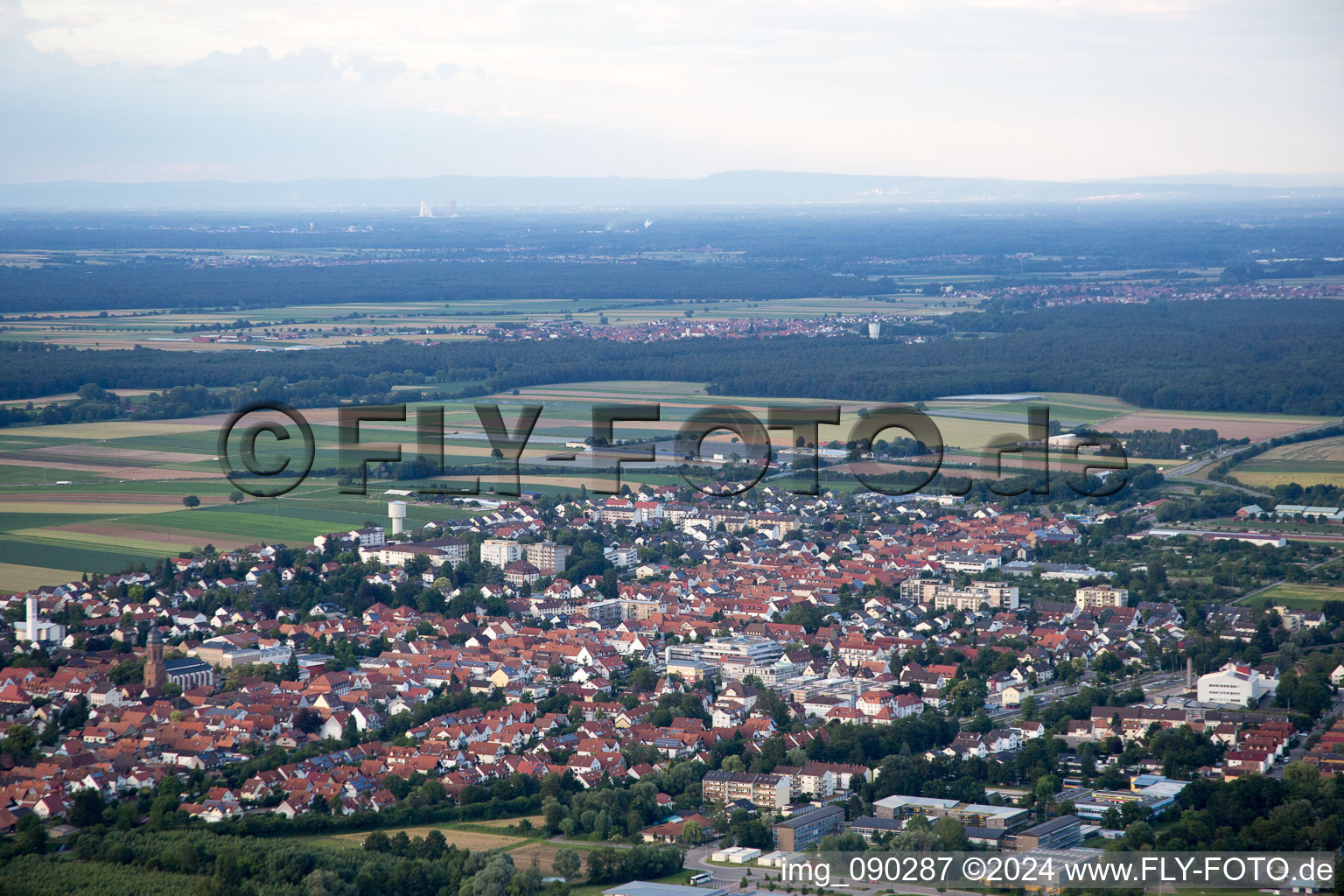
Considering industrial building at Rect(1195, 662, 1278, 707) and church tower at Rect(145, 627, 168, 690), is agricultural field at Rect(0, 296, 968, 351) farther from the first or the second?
industrial building at Rect(1195, 662, 1278, 707)

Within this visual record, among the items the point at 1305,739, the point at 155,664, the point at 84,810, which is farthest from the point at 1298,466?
the point at 84,810

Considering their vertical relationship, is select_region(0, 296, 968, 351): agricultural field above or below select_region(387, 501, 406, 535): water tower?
above

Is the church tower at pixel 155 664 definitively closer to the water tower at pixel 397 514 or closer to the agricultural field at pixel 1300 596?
the water tower at pixel 397 514

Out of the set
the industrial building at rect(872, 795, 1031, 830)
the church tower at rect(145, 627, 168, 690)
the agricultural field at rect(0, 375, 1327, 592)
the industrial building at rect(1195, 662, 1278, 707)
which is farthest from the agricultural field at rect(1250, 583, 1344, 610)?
the church tower at rect(145, 627, 168, 690)

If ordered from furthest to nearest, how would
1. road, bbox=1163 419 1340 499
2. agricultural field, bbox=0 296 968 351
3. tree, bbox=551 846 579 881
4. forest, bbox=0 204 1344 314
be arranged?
1. forest, bbox=0 204 1344 314
2. agricultural field, bbox=0 296 968 351
3. road, bbox=1163 419 1340 499
4. tree, bbox=551 846 579 881

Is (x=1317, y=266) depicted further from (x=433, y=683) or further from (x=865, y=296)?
(x=433, y=683)
